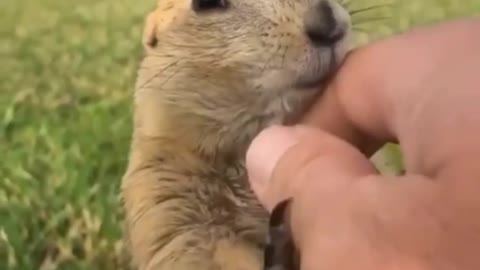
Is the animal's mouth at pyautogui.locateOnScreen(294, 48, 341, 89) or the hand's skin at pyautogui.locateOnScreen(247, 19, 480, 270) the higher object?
the hand's skin at pyautogui.locateOnScreen(247, 19, 480, 270)

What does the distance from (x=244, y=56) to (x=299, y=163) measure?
0.22m

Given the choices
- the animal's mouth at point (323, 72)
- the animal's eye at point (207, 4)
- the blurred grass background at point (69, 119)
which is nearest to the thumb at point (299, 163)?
the animal's mouth at point (323, 72)

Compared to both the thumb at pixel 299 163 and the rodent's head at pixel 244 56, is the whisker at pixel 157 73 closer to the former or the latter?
the rodent's head at pixel 244 56

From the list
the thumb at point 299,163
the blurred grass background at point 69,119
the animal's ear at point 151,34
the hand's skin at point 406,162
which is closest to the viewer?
the hand's skin at point 406,162

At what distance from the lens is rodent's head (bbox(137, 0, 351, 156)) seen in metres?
0.84

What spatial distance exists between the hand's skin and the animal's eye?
166mm

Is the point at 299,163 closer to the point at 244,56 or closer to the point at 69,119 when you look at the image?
the point at 244,56

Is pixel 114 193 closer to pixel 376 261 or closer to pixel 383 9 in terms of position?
pixel 383 9

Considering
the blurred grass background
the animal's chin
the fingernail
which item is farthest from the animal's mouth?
the blurred grass background

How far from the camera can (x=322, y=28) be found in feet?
2.75

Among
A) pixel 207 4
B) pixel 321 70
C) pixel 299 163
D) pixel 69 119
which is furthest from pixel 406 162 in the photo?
pixel 69 119

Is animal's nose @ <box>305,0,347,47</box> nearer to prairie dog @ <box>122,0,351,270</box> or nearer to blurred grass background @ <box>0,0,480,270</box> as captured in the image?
prairie dog @ <box>122,0,351,270</box>

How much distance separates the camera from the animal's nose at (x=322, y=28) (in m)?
0.84

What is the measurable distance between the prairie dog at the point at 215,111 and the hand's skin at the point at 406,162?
0.22ft
